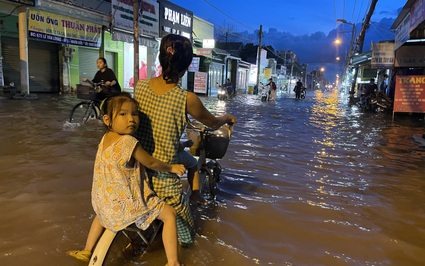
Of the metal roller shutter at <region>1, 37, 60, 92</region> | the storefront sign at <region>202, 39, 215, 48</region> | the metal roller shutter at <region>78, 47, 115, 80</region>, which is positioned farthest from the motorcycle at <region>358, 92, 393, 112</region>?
the metal roller shutter at <region>1, 37, 60, 92</region>

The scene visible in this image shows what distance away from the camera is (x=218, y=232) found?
3.08 meters

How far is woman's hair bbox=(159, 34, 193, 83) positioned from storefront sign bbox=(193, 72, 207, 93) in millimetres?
21890

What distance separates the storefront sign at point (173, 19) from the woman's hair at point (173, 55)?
19.6 metres

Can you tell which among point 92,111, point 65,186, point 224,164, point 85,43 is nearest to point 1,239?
point 65,186

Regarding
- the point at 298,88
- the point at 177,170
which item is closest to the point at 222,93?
the point at 298,88

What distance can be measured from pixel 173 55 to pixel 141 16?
59.5 ft

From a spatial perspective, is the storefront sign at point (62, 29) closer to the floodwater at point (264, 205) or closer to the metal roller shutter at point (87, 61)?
the metal roller shutter at point (87, 61)

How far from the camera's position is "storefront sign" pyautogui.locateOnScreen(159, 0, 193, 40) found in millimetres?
20844

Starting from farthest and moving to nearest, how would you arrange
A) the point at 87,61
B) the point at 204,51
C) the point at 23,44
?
the point at 204,51
the point at 87,61
the point at 23,44

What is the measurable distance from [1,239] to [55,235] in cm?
40

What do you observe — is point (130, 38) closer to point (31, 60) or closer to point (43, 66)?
point (43, 66)

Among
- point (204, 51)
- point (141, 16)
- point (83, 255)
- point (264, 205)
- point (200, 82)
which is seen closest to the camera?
point (83, 255)

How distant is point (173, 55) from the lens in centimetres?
234

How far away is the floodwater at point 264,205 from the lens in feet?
8.94
